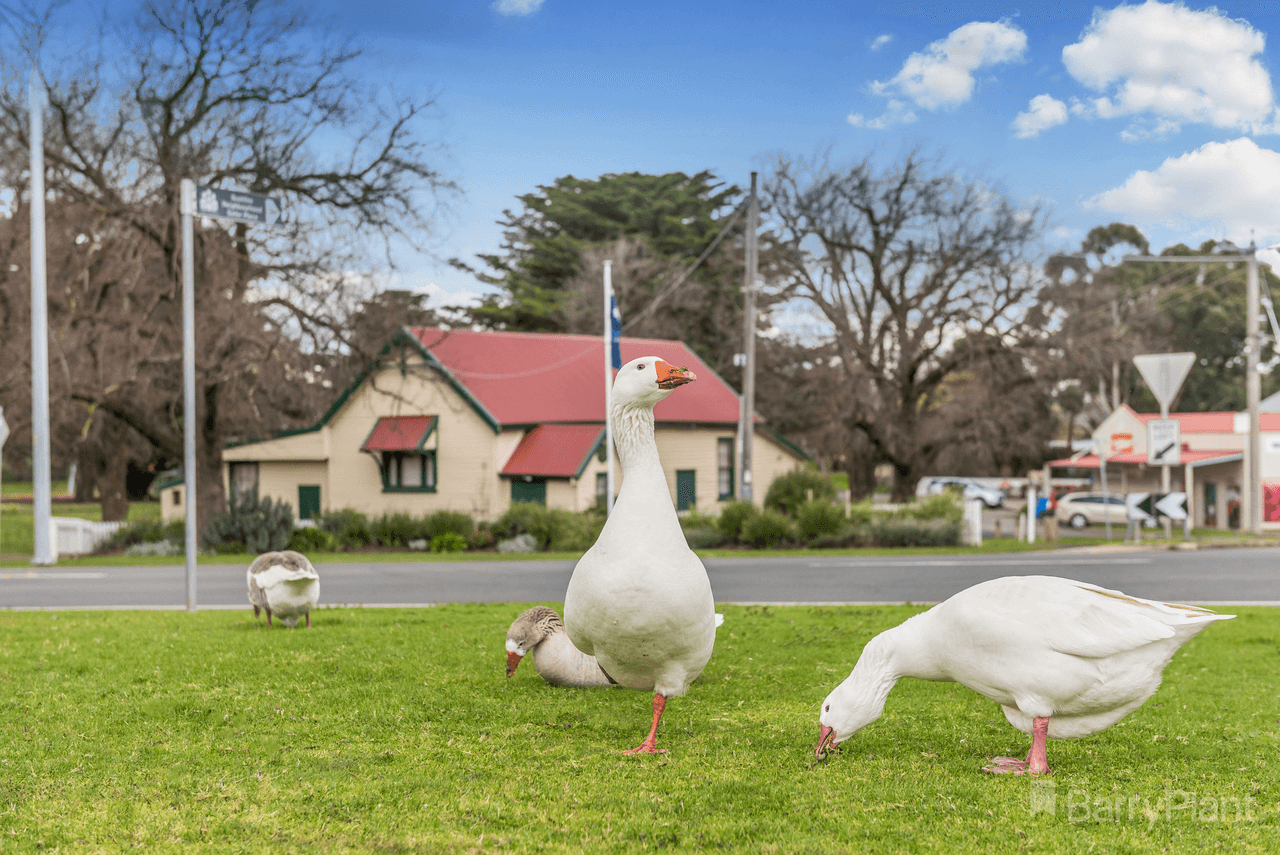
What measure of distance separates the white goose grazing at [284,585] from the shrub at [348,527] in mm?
17137

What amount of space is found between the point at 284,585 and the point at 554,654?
4118mm

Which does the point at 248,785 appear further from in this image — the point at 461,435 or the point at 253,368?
the point at 461,435

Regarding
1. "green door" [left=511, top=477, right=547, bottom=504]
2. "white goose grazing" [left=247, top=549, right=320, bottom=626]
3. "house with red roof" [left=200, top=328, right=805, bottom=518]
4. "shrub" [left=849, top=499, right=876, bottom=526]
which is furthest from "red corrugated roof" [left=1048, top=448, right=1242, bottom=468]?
"white goose grazing" [left=247, top=549, right=320, bottom=626]

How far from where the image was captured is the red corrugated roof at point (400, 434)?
32562 millimetres

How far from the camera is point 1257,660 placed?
32.0 feet

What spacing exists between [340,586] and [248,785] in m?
13.0

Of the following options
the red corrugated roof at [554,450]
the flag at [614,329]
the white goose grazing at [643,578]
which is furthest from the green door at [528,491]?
the white goose grazing at [643,578]

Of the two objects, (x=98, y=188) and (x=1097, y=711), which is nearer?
(x=1097, y=711)

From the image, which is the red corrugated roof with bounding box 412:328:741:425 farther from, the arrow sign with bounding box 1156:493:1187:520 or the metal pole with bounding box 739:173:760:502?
the arrow sign with bounding box 1156:493:1187:520

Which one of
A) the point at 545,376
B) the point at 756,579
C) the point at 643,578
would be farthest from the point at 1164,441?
the point at 643,578

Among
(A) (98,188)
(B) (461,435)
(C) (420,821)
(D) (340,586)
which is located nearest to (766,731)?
(C) (420,821)

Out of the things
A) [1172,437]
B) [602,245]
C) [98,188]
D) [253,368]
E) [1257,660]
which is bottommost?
[1257,660]

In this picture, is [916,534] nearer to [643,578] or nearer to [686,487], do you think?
[686,487]

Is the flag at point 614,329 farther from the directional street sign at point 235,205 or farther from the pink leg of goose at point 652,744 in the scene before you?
the pink leg of goose at point 652,744
